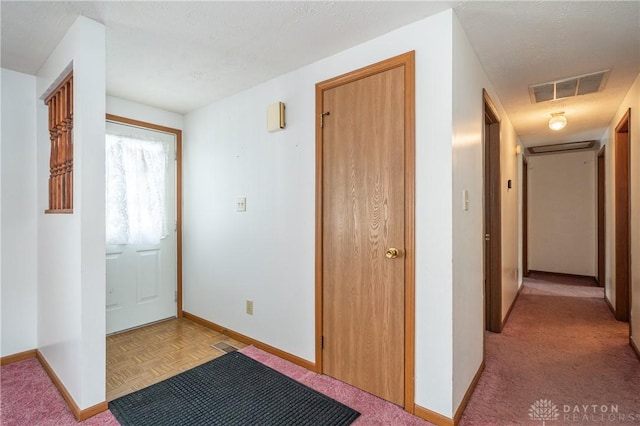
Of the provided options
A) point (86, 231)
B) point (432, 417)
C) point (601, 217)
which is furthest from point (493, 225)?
point (601, 217)

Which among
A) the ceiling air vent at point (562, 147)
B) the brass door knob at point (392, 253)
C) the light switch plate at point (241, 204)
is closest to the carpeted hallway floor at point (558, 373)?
the brass door knob at point (392, 253)

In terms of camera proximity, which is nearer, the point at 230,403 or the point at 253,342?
the point at 230,403

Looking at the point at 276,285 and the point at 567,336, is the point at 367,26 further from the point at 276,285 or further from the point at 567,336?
the point at 567,336

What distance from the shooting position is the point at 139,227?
10.4 ft

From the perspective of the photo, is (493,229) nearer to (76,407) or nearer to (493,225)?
(493,225)

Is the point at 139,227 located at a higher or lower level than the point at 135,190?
lower


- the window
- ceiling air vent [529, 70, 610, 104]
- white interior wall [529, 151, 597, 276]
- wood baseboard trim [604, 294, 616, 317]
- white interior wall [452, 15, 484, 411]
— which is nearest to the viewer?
white interior wall [452, 15, 484, 411]

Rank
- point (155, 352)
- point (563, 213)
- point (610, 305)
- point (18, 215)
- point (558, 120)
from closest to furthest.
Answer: point (18, 215) → point (155, 352) → point (558, 120) → point (610, 305) → point (563, 213)

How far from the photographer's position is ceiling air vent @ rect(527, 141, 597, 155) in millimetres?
5032

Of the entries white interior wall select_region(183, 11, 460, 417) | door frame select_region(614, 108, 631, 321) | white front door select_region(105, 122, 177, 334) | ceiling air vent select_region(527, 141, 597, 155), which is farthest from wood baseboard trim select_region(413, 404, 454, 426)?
ceiling air vent select_region(527, 141, 597, 155)

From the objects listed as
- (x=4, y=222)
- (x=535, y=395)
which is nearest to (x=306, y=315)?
(x=535, y=395)

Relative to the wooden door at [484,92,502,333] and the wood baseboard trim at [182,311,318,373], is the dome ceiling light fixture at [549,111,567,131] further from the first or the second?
the wood baseboard trim at [182,311,318,373]

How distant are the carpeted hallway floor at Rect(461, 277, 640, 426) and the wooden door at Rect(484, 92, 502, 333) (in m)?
0.29

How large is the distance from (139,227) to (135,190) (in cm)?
37
